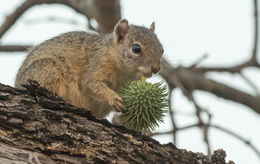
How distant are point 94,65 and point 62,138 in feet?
6.22

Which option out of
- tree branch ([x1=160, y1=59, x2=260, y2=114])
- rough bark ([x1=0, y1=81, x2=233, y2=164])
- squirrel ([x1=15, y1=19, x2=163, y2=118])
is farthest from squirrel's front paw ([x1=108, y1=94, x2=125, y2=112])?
tree branch ([x1=160, y1=59, x2=260, y2=114])

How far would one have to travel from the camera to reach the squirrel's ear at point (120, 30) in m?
5.02

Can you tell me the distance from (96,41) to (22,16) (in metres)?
2.19

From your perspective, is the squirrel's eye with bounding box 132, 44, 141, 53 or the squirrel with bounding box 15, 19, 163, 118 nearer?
the squirrel with bounding box 15, 19, 163, 118

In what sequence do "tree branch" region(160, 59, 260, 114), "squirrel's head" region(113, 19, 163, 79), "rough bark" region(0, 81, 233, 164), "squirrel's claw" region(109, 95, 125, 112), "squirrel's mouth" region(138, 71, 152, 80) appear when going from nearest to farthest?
"rough bark" region(0, 81, 233, 164) → "squirrel's claw" region(109, 95, 125, 112) → "squirrel's mouth" region(138, 71, 152, 80) → "squirrel's head" region(113, 19, 163, 79) → "tree branch" region(160, 59, 260, 114)

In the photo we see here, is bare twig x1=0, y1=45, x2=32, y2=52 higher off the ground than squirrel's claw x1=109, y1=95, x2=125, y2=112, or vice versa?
bare twig x1=0, y1=45, x2=32, y2=52

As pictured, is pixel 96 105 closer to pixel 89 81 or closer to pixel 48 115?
pixel 89 81

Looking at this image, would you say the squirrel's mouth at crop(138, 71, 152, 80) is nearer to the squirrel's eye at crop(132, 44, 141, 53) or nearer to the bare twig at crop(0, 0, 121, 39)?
the squirrel's eye at crop(132, 44, 141, 53)

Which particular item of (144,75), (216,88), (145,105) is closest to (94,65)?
(144,75)

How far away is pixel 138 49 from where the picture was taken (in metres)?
4.66

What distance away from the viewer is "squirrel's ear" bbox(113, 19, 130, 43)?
5016 millimetres

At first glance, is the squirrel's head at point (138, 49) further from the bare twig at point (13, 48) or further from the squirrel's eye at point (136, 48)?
Result: the bare twig at point (13, 48)

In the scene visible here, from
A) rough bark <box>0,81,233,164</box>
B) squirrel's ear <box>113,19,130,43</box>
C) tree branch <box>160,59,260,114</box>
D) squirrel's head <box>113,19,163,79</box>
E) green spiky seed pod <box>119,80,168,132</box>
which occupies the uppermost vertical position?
tree branch <box>160,59,260,114</box>

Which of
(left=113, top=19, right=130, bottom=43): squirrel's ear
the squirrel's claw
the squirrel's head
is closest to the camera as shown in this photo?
the squirrel's claw
